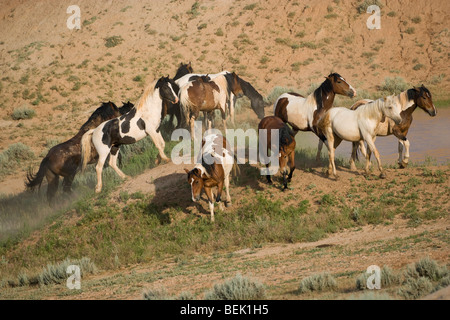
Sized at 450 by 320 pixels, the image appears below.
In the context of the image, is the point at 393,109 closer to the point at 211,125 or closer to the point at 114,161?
the point at 211,125

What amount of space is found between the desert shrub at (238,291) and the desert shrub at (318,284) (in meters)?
0.59

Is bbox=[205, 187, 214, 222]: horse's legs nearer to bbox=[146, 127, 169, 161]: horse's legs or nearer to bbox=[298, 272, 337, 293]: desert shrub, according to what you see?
bbox=[146, 127, 169, 161]: horse's legs

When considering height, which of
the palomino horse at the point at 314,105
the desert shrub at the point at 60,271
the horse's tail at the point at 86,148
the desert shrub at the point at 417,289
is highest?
the palomino horse at the point at 314,105

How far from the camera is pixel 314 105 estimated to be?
1612 centimetres

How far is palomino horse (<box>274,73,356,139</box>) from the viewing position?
16.0 m

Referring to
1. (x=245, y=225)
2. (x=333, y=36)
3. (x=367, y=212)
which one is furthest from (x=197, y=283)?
(x=333, y=36)

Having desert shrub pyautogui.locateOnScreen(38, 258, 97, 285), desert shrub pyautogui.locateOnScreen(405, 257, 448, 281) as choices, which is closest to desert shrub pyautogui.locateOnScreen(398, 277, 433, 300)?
desert shrub pyautogui.locateOnScreen(405, 257, 448, 281)

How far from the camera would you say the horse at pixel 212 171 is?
13.0 m

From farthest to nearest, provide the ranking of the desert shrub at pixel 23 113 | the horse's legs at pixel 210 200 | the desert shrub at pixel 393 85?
the desert shrub at pixel 23 113 → the desert shrub at pixel 393 85 → the horse's legs at pixel 210 200

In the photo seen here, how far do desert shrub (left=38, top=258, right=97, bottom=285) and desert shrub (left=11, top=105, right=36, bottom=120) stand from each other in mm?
21675

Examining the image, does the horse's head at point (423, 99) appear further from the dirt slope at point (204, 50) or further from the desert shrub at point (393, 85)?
the desert shrub at point (393, 85)

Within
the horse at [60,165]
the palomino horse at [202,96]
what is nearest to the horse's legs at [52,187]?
the horse at [60,165]

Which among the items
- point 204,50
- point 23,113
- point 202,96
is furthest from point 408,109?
point 204,50

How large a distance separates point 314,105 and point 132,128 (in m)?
5.09
